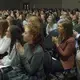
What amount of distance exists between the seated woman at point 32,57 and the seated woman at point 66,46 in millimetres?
688

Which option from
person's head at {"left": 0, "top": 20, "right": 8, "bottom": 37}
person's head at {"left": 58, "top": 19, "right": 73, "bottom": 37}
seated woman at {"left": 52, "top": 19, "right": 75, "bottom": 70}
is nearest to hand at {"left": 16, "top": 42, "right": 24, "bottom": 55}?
seated woman at {"left": 52, "top": 19, "right": 75, "bottom": 70}

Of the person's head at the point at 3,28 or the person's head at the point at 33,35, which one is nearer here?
the person's head at the point at 33,35

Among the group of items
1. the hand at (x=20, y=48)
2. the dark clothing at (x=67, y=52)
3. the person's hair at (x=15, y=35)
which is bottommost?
the dark clothing at (x=67, y=52)

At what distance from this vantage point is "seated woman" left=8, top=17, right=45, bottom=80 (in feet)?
13.3

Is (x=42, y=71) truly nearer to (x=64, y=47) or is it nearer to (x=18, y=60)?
(x=18, y=60)

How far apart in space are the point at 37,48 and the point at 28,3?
→ 102ft

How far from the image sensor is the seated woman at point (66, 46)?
476cm

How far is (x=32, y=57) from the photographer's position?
4082 millimetres

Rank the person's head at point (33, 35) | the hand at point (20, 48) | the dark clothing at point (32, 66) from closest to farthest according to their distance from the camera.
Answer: the dark clothing at point (32, 66), the person's head at point (33, 35), the hand at point (20, 48)

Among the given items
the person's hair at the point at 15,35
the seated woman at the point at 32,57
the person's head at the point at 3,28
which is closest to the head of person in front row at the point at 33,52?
the seated woman at the point at 32,57

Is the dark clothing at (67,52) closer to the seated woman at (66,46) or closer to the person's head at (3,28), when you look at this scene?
the seated woman at (66,46)

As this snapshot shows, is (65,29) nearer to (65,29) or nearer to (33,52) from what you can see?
(65,29)

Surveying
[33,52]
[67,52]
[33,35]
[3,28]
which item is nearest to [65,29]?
[67,52]

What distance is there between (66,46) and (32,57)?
917 mm
